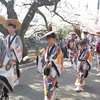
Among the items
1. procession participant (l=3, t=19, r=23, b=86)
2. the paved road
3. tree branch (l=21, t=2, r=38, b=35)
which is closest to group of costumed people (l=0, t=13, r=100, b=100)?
procession participant (l=3, t=19, r=23, b=86)

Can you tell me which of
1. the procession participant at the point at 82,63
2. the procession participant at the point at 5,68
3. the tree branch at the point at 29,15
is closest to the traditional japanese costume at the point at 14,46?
the procession participant at the point at 82,63

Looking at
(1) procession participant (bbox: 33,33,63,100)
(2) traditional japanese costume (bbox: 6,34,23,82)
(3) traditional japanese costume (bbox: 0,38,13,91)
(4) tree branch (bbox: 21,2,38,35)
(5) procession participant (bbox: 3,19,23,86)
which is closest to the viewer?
(3) traditional japanese costume (bbox: 0,38,13,91)

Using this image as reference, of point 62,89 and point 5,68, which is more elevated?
point 5,68

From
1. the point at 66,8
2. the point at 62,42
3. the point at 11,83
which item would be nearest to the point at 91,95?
the point at 11,83

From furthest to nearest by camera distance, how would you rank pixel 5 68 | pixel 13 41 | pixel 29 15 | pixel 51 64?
pixel 29 15, pixel 13 41, pixel 51 64, pixel 5 68

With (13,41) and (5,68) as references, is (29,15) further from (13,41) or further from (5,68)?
(5,68)

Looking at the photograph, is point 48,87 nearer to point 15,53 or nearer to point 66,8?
point 15,53

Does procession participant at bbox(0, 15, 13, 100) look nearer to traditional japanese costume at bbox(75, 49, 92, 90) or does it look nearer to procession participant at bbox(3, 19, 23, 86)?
procession participant at bbox(3, 19, 23, 86)

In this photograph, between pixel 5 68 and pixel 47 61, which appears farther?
pixel 47 61

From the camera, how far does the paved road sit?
5.99 m

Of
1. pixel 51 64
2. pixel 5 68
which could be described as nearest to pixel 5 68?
pixel 5 68

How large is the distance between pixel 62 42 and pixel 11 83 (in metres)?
11.7

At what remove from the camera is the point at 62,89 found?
6742 millimetres

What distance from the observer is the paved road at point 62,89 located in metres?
Answer: 5.99
